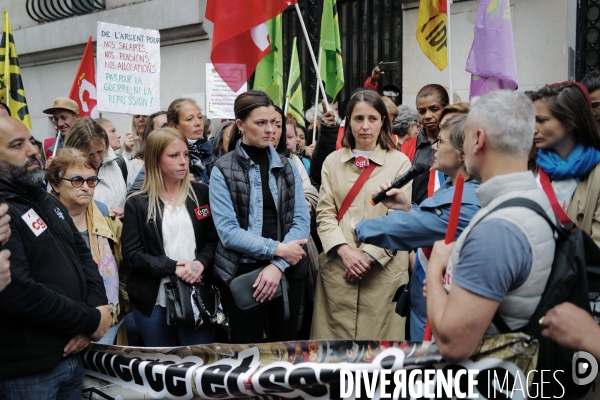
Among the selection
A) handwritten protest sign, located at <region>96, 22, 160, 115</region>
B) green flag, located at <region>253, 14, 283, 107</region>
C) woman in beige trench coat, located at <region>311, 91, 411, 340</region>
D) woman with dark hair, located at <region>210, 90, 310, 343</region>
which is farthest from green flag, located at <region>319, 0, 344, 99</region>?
woman with dark hair, located at <region>210, 90, 310, 343</region>

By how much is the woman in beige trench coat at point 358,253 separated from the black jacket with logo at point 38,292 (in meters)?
1.92

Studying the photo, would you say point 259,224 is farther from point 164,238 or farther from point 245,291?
point 164,238

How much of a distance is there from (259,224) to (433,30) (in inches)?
140

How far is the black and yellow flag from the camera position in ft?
23.2

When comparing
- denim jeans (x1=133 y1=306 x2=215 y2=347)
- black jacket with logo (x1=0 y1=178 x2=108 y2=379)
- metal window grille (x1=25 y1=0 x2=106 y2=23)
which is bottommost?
denim jeans (x1=133 y1=306 x2=215 y2=347)

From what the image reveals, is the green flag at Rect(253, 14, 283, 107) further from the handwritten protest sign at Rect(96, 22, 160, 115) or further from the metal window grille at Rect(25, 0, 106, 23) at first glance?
the metal window grille at Rect(25, 0, 106, 23)

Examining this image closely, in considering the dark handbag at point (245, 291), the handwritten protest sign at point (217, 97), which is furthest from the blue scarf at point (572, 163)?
the handwritten protest sign at point (217, 97)

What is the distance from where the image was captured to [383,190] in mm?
3248

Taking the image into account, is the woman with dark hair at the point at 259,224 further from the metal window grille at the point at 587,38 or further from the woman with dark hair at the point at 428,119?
the metal window grille at the point at 587,38

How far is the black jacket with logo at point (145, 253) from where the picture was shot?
3875 millimetres

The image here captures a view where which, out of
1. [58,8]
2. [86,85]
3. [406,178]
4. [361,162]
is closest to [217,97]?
[86,85]

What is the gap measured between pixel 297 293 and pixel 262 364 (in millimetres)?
1512

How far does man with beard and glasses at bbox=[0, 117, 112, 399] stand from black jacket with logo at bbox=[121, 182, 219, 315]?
0.91m

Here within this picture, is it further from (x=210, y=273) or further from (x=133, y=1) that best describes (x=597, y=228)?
(x=133, y=1)
